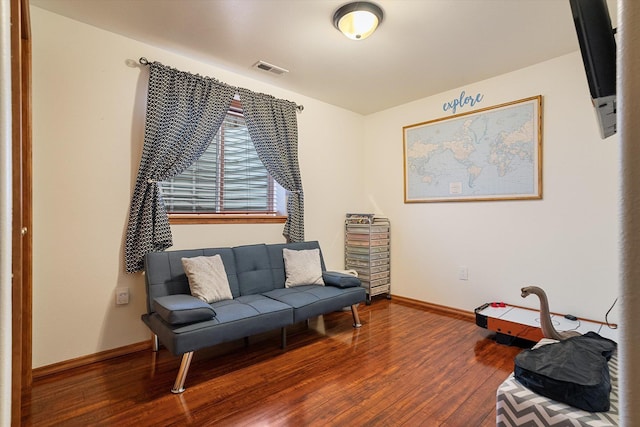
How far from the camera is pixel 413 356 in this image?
2426 millimetres

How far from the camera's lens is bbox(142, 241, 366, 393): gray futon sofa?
1.97 metres

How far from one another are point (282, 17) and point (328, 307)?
2.30 metres

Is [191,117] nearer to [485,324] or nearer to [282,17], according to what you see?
[282,17]

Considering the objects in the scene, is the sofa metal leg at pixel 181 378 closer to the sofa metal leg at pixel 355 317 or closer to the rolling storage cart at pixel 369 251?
the sofa metal leg at pixel 355 317

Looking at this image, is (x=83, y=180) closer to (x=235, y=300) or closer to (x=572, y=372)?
(x=235, y=300)

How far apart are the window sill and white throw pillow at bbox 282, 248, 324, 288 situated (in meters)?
0.41

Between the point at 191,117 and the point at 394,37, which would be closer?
the point at 394,37

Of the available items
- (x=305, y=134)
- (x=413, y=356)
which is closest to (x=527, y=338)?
(x=413, y=356)

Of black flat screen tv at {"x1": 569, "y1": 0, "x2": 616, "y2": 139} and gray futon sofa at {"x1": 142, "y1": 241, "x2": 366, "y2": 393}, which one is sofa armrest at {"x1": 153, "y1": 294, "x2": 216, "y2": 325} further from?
black flat screen tv at {"x1": 569, "y1": 0, "x2": 616, "y2": 139}

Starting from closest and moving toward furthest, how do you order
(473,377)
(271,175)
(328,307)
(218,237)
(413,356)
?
1. (473,377)
2. (413,356)
3. (328,307)
4. (218,237)
5. (271,175)

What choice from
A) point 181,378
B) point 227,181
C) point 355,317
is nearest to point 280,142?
point 227,181

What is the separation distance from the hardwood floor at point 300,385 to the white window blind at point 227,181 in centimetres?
132

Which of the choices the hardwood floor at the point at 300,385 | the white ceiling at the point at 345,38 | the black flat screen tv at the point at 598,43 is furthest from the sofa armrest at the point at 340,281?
the black flat screen tv at the point at 598,43

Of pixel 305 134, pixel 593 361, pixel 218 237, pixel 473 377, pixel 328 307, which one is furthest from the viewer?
pixel 305 134
